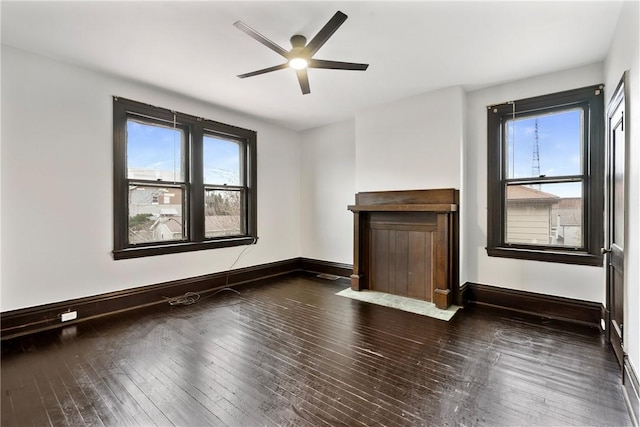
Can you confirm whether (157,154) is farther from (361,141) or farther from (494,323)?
(494,323)

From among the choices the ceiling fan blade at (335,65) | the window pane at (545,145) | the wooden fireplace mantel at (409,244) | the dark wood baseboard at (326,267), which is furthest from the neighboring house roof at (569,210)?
the dark wood baseboard at (326,267)

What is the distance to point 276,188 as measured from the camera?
17.7 feet

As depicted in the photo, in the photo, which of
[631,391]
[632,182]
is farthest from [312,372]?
[632,182]

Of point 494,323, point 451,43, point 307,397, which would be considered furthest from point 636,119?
point 307,397

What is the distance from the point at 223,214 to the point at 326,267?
2.10 metres

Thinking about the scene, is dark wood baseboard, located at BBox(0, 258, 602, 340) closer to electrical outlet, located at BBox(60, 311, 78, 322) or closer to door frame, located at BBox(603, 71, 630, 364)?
electrical outlet, located at BBox(60, 311, 78, 322)

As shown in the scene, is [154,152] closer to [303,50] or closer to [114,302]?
[114,302]

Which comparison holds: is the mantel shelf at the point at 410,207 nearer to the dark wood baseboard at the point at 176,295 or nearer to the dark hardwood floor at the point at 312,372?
the dark wood baseboard at the point at 176,295

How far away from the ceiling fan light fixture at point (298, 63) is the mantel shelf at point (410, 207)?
213cm

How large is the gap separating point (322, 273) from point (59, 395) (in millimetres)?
3935

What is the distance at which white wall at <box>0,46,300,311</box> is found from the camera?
109 inches

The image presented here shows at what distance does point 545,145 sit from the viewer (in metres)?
3.41

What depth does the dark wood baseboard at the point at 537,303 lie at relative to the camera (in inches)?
121

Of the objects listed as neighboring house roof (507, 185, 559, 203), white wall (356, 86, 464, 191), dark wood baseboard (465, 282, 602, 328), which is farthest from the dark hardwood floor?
white wall (356, 86, 464, 191)
